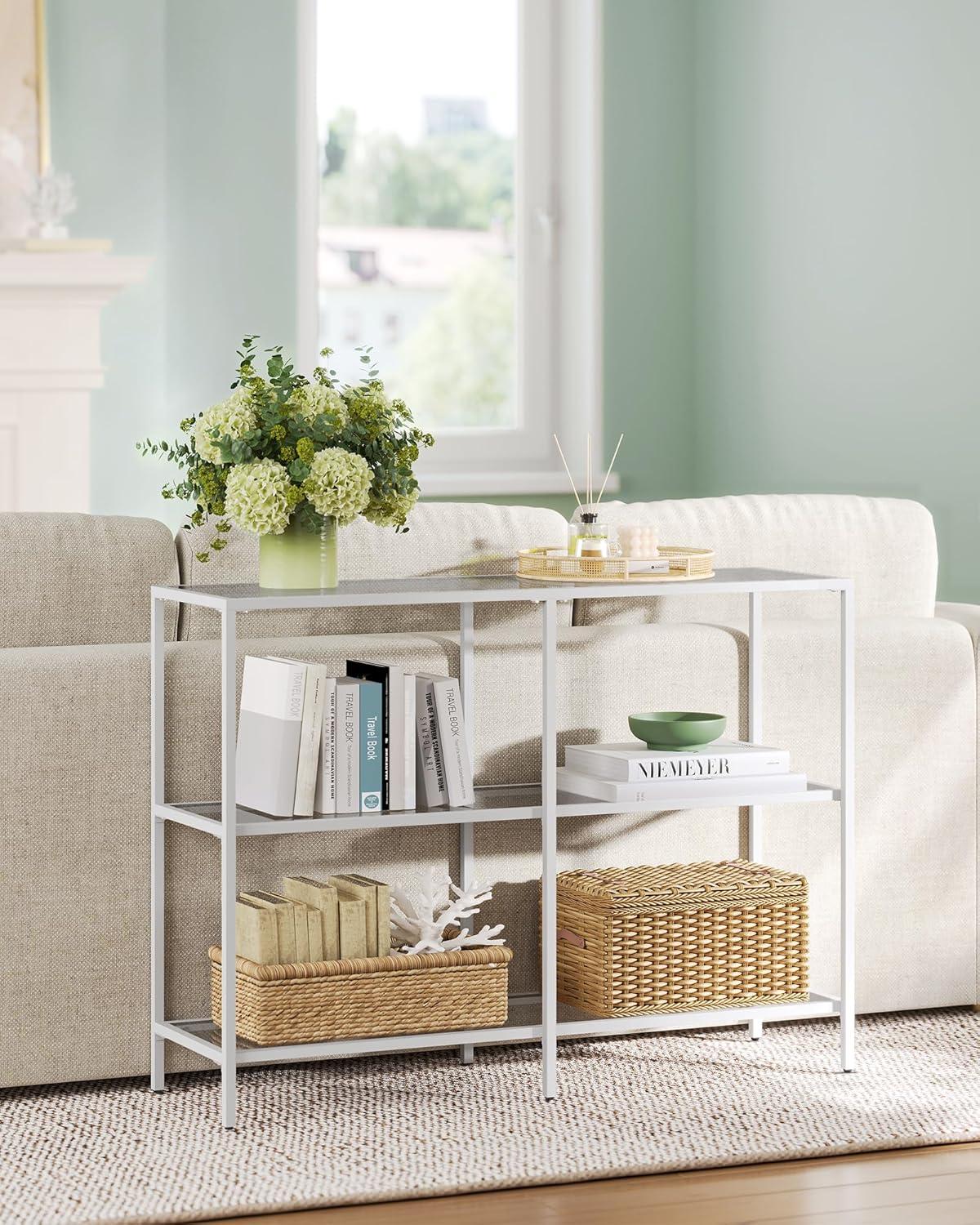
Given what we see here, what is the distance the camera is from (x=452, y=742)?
2.77 meters

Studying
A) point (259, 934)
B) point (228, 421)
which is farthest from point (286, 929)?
point (228, 421)

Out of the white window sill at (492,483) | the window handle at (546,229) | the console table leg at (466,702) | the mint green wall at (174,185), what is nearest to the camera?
the console table leg at (466,702)

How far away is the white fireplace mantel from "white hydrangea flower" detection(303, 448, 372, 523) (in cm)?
294

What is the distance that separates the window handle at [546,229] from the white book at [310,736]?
381cm

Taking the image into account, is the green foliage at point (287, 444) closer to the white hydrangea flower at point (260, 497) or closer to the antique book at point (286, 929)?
the white hydrangea flower at point (260, 497)

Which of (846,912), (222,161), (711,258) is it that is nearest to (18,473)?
(222,161)

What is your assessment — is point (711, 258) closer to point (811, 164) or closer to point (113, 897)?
point (811, 164)

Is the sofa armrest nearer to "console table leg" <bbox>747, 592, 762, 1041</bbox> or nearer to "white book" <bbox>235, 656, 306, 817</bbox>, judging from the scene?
"console table leg" <bbox>747, 592, 762, 1041</bbox>

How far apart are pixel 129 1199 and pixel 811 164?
3880 mm

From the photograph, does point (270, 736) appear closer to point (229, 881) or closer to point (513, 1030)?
point (229, 881)

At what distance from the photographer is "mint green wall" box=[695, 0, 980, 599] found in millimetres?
4684

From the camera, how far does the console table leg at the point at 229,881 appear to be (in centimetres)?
259

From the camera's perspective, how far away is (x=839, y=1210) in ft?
7.63

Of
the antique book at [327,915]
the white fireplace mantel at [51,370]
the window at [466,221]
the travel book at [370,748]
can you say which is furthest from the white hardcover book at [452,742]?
the window at [466,221]
